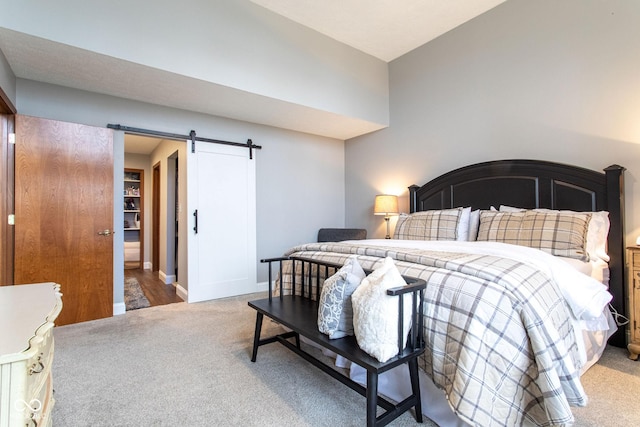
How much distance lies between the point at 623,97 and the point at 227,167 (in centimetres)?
389

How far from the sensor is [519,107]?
3.09 meters

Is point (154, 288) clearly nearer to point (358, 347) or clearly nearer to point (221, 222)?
point (221, 222)

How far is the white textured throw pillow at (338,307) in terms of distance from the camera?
1.62 meters

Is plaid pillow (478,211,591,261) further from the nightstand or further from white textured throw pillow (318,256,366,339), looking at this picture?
white textured throw pillow (318,256,366,339)

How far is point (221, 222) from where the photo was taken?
4.00 meters

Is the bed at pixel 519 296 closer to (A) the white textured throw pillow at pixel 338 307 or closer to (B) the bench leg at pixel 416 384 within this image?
(B) the bench leg at pixel 416 384

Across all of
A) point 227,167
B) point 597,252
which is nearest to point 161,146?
point 227,167

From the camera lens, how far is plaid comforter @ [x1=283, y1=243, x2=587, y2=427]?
4.15ft

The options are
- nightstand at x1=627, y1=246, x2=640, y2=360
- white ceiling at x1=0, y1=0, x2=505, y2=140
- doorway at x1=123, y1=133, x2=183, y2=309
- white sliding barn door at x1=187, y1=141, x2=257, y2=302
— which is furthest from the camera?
doorway at x1=123, y1=133, x2=183, y2=309

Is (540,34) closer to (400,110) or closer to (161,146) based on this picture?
(400,110)

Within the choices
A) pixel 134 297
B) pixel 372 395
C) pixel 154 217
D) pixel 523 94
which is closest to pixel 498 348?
pixel 372 395

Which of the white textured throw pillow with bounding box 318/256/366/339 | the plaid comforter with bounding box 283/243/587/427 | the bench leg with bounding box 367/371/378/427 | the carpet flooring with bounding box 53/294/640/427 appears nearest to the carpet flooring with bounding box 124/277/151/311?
the carpet flooring with bounding box 53/294/640/427

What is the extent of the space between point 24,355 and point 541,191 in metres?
3.49

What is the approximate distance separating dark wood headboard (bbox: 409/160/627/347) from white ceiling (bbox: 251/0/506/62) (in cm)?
163
